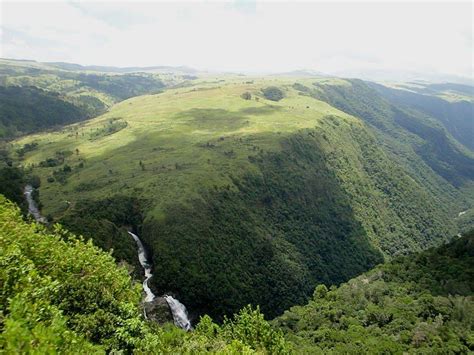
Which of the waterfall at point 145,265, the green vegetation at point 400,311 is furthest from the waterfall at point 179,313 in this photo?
the green vegetation at point 400,311

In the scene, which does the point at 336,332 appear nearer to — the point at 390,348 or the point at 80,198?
the point at 390,348

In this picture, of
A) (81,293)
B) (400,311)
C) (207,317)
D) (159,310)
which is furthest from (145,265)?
(81,293)

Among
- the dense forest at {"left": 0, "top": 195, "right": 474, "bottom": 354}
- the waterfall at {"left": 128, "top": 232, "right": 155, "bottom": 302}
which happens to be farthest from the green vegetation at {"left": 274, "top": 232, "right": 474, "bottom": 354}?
the waterfall at {"left": 128, "top": 232, "right": 155, "bottom": 302}

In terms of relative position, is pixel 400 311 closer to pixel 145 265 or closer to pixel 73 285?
pixel 145 265

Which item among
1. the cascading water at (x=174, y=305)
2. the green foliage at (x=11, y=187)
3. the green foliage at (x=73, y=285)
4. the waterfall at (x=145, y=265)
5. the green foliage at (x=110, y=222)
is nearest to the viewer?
the green foliage at (x=73, y=285)

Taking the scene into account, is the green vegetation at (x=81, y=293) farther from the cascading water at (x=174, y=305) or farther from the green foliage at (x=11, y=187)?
the green foliage at (x=11, y=187)

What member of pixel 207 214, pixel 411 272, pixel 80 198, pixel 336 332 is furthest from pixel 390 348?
pixel 80 198

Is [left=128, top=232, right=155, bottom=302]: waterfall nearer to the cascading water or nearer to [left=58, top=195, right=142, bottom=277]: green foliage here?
the cascading water
